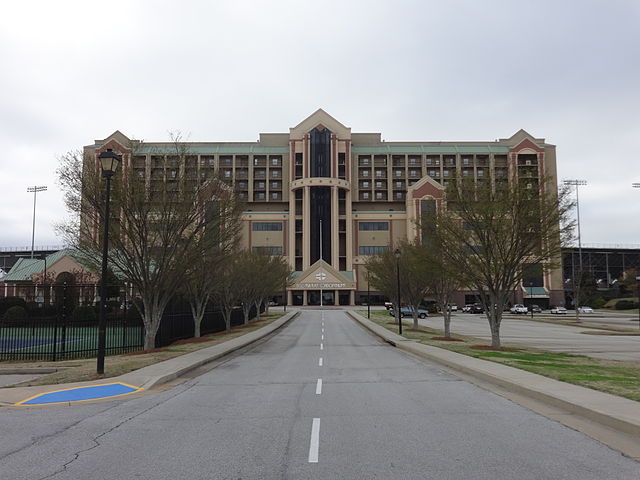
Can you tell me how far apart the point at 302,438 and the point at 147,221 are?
52.6 feet

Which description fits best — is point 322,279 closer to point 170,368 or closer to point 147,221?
point 147,221

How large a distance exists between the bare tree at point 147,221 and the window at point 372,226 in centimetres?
8640

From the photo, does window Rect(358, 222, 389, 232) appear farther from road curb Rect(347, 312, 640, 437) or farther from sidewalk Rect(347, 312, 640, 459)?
sidewalk Rect(347, 312, 640, 459)

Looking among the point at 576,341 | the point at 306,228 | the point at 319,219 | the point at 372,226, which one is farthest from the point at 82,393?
the point at 372,226

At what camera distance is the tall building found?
101938mm

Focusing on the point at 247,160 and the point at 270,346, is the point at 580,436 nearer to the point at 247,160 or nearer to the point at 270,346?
the point at 270,346

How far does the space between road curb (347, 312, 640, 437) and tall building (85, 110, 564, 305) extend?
79.5 metres

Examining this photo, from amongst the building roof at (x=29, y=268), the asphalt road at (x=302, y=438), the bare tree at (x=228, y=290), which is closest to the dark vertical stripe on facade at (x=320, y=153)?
the building roof at (x=29, y=268)

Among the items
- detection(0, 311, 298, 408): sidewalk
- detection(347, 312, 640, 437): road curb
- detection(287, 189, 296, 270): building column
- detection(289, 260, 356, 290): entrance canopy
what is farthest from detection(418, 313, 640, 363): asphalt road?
detection(287, 189, 296, 270): building column

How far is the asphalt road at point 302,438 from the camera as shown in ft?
18.7

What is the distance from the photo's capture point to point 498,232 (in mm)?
22016

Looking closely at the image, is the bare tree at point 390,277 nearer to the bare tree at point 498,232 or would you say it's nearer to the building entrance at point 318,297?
the bare tree at point 498,232

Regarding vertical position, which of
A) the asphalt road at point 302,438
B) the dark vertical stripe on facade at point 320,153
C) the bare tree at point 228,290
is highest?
the dark vertical stripe on facade at point 320,153

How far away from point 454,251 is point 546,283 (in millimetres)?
90696
